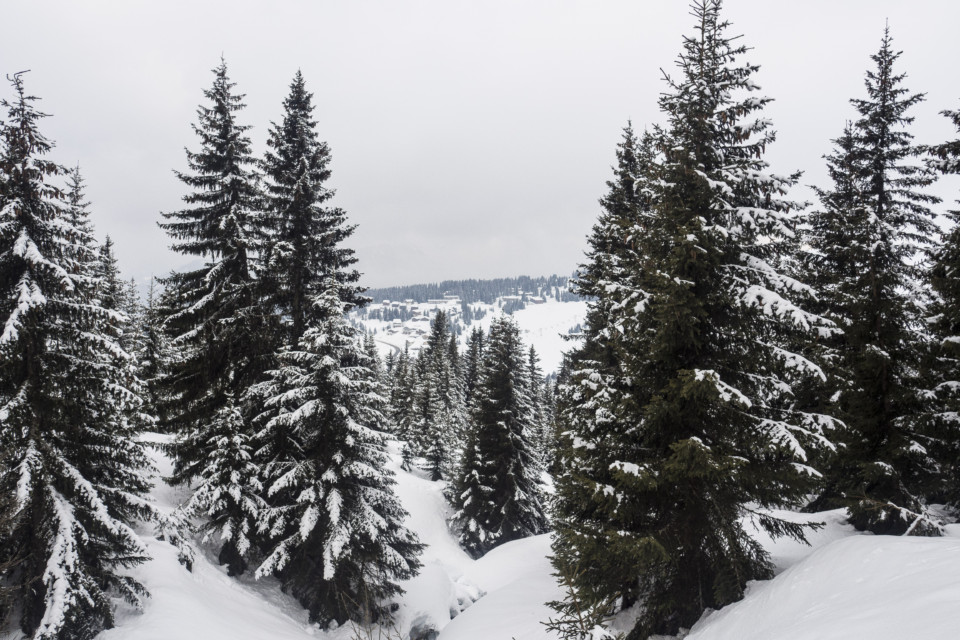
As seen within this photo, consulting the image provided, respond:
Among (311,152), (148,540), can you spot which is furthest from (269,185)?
(148,540)

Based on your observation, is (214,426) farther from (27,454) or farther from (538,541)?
(538,541)

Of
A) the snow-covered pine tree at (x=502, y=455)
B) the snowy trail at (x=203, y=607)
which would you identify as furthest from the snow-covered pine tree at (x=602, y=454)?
the snow-covered pine tree at (x=502, y=455)

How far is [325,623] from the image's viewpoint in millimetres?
14914

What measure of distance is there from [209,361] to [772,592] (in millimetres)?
16478

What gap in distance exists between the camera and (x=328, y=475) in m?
14.0

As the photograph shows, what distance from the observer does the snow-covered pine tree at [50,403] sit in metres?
→ 9.84

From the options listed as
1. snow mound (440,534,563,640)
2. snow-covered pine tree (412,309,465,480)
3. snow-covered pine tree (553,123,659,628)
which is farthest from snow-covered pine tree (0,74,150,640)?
snow-covered pine tree (412,309,465,480)

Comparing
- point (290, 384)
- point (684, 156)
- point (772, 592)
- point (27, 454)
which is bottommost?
point (772, 592)

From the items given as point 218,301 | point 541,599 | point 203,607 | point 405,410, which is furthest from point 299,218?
point 405,410

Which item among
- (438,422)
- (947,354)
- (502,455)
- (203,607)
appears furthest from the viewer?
(438,422)

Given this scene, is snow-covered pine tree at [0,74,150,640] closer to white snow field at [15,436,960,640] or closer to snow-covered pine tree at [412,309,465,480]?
white snow field at [15,436,960,640]

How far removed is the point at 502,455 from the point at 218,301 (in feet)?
59.7

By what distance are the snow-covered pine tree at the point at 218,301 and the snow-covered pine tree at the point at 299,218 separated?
2.08 ft

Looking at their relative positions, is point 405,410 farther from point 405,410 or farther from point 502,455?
point 502,455
